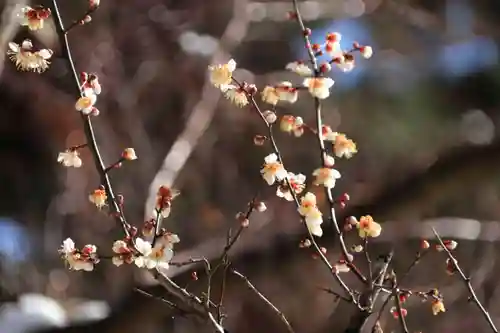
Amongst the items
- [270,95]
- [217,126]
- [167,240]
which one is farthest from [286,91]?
[217,126]

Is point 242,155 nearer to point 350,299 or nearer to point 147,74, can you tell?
point 147,74

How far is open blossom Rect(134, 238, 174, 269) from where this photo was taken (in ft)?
1.10

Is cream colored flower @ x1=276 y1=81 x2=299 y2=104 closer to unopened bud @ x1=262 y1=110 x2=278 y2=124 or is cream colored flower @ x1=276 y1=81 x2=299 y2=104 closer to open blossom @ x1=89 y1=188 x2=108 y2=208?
unopened bud @ x1=262 y1=110 x2=278 y2=124

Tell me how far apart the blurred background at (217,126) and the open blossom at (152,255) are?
0.64 meters

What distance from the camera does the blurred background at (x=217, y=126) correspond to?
1070mm

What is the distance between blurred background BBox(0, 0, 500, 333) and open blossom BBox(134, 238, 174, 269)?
2.09ft

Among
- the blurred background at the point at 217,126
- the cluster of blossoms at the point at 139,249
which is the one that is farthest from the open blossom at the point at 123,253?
the blurred background at the point at 217,126

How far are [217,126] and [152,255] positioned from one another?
3.19 feet

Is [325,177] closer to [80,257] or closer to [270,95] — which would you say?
[270,95]

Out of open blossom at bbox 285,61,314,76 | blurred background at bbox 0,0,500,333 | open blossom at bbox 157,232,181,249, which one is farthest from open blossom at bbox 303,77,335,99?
blurred background at bbox 0,0,500,333

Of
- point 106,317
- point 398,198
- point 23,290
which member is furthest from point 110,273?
point 398,198

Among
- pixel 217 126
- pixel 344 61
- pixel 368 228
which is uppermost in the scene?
pixel 344 61

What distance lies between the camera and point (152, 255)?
1.10 ft

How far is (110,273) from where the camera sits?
1118 millimetres
